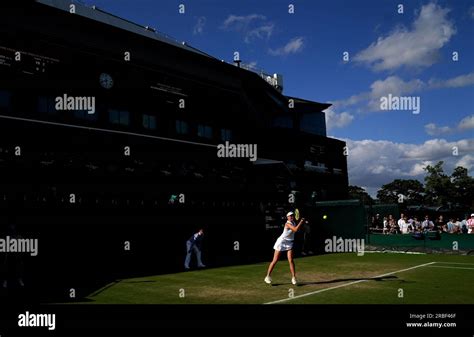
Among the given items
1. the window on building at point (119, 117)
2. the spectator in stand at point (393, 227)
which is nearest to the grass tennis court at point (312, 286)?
the spectator in stand at point (393, 227)

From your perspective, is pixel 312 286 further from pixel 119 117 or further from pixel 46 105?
pixel 119 117

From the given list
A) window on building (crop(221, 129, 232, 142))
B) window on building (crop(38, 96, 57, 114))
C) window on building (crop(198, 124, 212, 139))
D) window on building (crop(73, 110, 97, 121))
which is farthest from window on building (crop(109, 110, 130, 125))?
window on building (crop(221, 129, 232, 142))

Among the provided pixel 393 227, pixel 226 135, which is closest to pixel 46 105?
pixel 226 135

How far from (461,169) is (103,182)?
64.2 meters

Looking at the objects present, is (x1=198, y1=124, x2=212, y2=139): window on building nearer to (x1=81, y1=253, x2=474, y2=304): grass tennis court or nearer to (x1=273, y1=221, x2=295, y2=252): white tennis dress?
(x1=81, y1=253, x2=474, y2=304): grass tennis court

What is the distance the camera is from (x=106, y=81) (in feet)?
79.4

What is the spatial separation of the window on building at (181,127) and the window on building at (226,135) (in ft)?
12.5

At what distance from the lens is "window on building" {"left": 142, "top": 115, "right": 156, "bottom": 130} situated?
26.7 meters

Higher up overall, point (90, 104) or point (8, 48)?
point (8, 48)

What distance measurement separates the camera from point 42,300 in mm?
10484

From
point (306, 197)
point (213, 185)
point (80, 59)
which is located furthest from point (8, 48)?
point (306, 197)

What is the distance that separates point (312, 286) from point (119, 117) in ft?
56.0

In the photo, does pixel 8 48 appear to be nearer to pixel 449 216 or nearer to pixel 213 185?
pixel 213 185

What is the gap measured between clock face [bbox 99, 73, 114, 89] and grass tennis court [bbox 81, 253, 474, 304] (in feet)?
42.1
